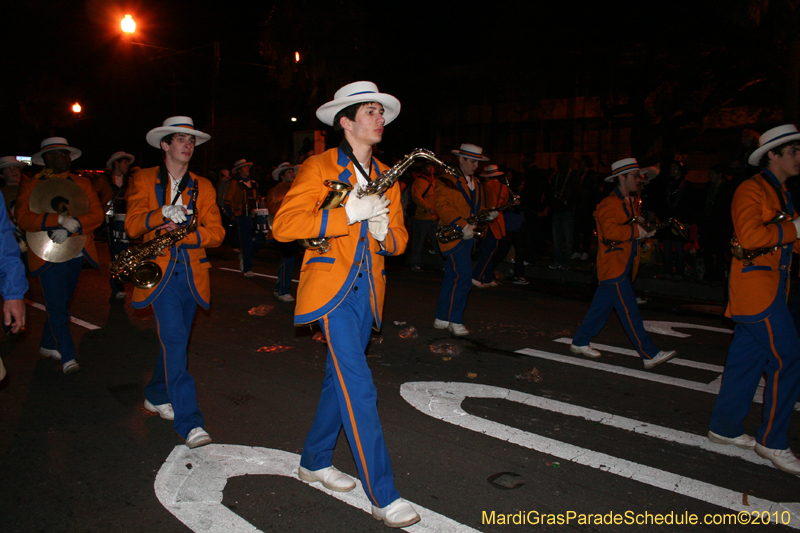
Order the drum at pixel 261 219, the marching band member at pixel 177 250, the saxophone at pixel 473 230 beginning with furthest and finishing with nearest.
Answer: the drum at pixel 261 219
the saxophone at pixel 473 230
the marching band member at pixel 177 250

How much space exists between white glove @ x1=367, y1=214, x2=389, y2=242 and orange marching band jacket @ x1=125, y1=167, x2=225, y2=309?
5.15 feet

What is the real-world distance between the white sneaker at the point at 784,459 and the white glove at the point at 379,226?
9.72ft

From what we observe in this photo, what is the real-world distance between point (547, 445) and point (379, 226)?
208cm

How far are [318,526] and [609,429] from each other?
2421 millimetres

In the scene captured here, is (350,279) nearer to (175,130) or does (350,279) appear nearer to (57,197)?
(175,130)

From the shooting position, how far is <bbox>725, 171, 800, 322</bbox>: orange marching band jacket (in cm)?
392

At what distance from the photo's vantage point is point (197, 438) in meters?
4.14

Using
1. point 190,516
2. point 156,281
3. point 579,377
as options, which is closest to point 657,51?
point 579,377

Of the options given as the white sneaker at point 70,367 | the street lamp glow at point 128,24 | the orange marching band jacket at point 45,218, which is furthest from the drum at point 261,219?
→ the street lamp glow at point 128,24

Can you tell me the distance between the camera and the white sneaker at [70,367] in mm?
5746

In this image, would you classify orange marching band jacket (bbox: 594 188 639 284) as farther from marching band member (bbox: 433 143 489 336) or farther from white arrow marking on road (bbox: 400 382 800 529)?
white arrow marking on road (bbox: 400 382 800 529)

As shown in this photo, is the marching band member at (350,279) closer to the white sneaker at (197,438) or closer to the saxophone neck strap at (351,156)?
the saxophone neck strap at (351,156)

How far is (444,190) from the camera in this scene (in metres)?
7.46

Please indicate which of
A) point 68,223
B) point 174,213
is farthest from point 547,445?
point 68,223
